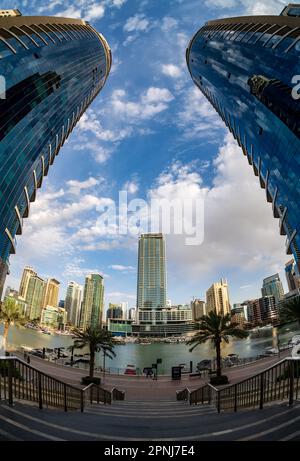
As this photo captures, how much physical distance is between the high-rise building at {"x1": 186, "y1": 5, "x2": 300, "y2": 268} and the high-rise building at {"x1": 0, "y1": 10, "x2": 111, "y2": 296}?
1401 inches

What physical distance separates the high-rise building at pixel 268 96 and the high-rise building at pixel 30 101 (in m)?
35.6

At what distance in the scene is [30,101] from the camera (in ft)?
133

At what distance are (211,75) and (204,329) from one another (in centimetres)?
6746

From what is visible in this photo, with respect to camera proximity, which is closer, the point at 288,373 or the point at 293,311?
the point at 288,373

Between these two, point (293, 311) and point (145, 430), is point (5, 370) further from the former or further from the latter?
point (293, 311)

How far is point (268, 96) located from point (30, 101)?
121 ft

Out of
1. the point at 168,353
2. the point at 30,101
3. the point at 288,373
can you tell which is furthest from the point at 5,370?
the point at 168,353

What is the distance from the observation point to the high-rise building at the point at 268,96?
115ft
